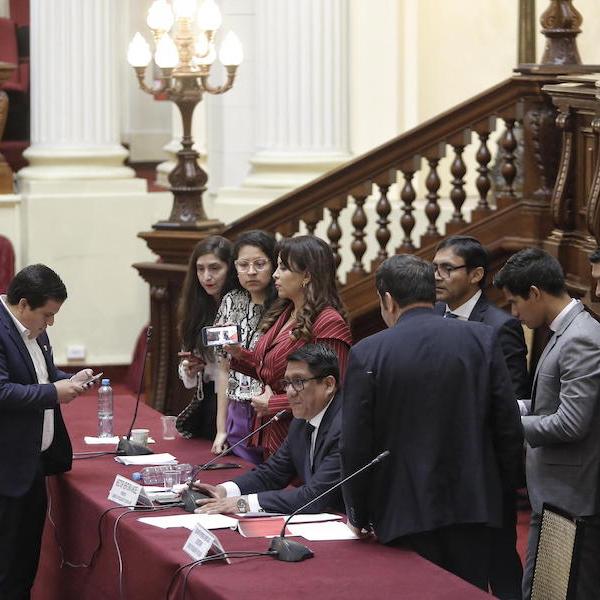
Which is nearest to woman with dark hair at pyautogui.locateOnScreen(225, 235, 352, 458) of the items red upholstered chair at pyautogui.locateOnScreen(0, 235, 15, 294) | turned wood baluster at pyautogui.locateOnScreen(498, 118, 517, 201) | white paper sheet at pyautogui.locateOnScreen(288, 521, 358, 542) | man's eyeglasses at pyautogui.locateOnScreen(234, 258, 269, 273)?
man's eyeglasses at pyautogui.locateOnScreen(234, 258, 269, 273)

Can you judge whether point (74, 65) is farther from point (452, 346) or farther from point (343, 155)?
point (452, 346)

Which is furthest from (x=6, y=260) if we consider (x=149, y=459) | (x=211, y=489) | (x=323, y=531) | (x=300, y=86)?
(x=323, y=531)

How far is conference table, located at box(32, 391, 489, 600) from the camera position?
4.36m

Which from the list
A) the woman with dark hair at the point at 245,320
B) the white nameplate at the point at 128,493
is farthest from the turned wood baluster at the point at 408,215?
the white nameplate at the point at 128,493

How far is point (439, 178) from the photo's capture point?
8.42 m

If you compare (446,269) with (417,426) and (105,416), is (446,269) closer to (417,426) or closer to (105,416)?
(417,426)

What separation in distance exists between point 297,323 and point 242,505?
97cm

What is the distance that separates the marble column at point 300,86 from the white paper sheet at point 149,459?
192 inches

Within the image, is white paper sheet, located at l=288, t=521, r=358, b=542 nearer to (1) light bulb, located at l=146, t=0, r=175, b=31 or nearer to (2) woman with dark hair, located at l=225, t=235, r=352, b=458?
(2) woman with dark hair, located at l=225, t=235, r=352, b=458

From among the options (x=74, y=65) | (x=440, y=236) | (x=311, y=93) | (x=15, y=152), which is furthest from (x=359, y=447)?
(x=15, y=152)

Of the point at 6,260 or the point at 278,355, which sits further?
the point at 6,260

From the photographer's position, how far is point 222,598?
4301 millimetres

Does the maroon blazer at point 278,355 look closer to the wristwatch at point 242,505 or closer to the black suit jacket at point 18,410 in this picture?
the wristwatch at point 242,505

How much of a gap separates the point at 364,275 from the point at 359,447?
3920mm
